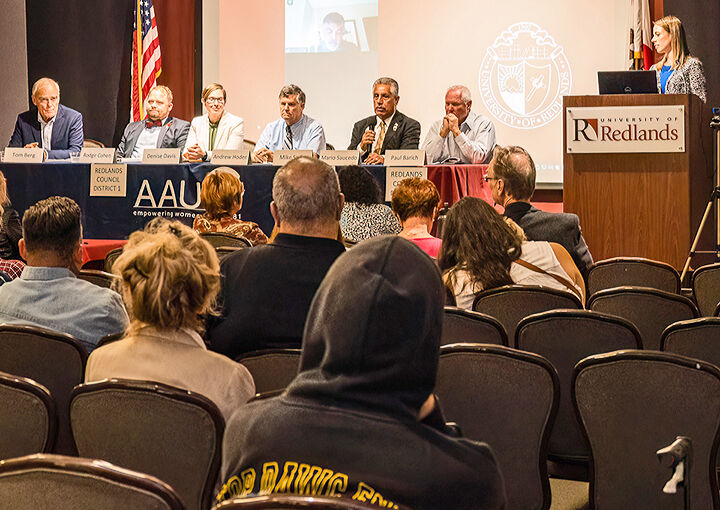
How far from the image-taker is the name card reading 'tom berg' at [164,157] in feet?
20.1

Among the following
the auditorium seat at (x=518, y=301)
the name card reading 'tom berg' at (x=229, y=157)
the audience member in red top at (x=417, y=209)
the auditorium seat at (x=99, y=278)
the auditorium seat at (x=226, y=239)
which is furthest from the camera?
the name card reading 'tom berg' at (x=229, y=157)

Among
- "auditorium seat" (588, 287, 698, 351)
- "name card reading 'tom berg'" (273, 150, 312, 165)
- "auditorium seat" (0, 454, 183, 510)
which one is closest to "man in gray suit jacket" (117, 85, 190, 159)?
"name card reading 'tom berg'" (273, 150, 312, 165)

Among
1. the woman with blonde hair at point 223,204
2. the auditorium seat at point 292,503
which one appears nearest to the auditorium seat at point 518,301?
the woman with blonde hair at point 223,204

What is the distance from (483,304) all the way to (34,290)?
1.51 metres

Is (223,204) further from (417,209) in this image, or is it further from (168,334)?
(168,334)

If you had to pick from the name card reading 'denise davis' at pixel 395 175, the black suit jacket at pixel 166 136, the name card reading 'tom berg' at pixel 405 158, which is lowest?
the name card reading 'denise davis' at pixel 395 175

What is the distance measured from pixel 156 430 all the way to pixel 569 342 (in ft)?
4.49

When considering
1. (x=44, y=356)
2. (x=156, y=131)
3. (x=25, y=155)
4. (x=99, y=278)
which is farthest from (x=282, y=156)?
(x=44, y=356)

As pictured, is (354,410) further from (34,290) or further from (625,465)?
(34,290)

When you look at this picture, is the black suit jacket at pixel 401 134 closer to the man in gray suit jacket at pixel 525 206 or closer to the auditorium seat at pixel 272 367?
the man in gray suit jacket at pixel 525 206

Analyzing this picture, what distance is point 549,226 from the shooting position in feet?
13.5

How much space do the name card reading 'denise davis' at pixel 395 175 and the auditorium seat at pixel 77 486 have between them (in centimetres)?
452

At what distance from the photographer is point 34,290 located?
9.01 ft

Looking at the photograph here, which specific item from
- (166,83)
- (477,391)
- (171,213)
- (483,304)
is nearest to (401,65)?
(166,83)
